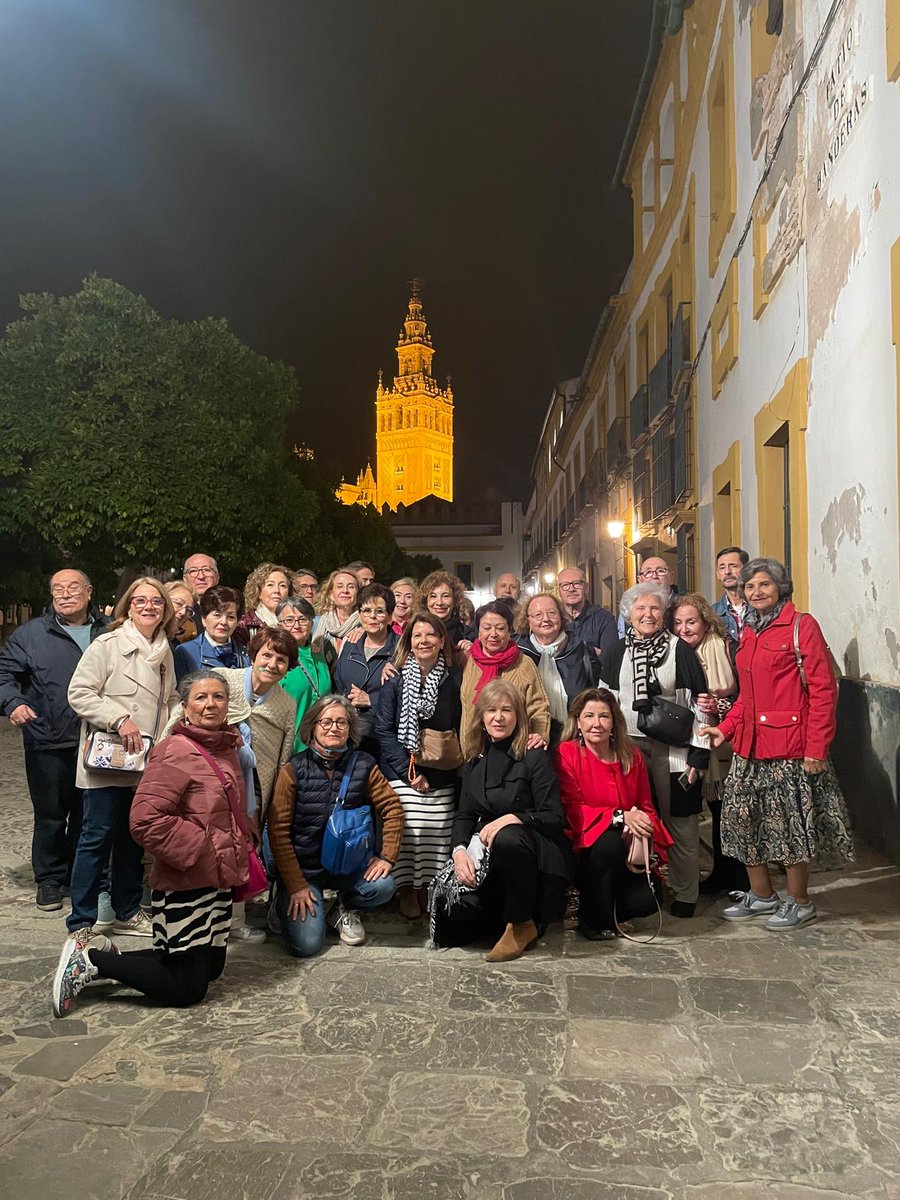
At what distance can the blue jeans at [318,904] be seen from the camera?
14.1 feet

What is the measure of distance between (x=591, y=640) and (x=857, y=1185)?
11.5 ft

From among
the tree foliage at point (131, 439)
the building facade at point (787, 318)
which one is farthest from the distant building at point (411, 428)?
the building facade at point (787, 318)

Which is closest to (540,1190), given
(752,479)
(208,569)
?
(208,569)

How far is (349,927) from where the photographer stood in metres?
4.50

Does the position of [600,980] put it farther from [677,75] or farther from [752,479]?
[677,75]

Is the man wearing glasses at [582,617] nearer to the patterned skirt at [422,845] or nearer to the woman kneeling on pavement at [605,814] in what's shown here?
the woman kneeling on pavement at [605,814]

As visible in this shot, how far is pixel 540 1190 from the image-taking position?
2.49 m

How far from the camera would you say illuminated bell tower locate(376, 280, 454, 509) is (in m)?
107

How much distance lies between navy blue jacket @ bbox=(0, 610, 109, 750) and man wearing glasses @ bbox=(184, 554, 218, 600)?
3.68 ft

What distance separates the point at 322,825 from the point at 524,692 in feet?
4.06

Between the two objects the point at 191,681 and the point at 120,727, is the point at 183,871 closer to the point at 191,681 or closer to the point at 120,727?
the point at 191,681

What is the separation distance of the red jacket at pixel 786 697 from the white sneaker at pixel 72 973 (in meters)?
3.06

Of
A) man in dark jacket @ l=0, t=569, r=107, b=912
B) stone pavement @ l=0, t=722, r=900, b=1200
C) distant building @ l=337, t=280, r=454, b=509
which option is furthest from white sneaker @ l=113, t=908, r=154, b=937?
distant building @ l=337, t=280, r=454, b=509

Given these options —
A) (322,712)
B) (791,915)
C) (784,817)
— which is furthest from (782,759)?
(322,712)
